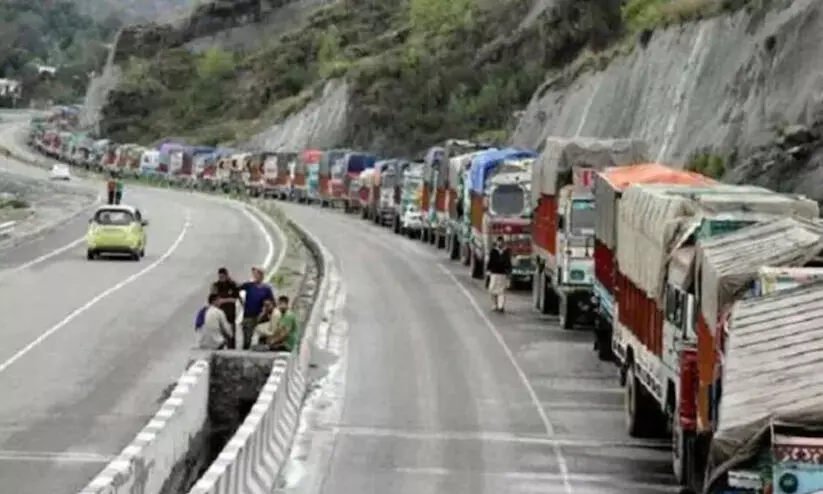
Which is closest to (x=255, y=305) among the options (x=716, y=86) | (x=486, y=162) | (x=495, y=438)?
(x=495, y=438)

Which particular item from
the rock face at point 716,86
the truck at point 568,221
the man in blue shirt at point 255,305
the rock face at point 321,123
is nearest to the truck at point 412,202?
the rock face at point 716,86

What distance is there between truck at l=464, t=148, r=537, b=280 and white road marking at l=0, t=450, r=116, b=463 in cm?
2386

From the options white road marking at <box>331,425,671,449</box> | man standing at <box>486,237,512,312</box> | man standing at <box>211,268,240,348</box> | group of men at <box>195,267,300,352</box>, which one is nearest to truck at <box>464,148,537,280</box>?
man standing at <box>486,237,512,312</box>

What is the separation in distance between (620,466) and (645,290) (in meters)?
2.49

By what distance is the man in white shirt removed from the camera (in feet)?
81.4

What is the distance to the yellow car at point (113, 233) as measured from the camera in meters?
49.2

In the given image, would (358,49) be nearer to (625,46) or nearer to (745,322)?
(625,46)

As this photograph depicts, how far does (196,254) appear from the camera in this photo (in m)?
53.7

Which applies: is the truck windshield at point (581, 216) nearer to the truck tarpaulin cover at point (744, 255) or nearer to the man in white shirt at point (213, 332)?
the man in white shirt at point (213, 332)

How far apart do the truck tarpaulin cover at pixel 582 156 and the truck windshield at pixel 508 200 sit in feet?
14.0

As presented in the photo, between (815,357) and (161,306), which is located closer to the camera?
(815,357)

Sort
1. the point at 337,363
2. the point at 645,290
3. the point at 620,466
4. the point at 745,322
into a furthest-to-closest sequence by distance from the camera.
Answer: the point at 337,363
the point at 645,290
the point at 620,466
the point at 745,322

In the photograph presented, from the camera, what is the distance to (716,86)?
58.1 meters

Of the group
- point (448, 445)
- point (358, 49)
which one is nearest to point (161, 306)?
point (448, 445)
